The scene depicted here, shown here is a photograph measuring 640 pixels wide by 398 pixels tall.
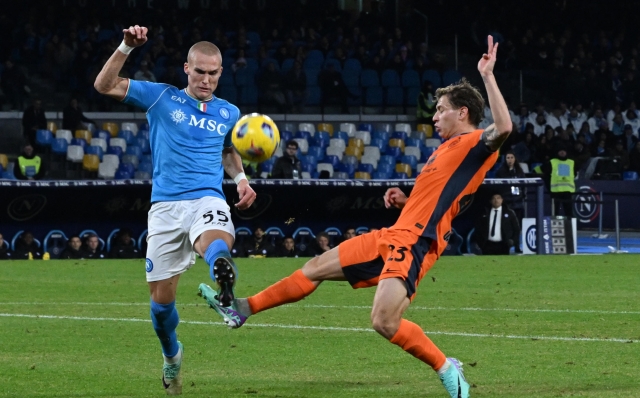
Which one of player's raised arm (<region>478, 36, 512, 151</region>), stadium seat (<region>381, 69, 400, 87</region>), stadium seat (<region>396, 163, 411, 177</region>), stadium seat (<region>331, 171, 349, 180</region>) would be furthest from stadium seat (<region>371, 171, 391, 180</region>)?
player's raised arm (<region>478, 36, 512, 151</region>)

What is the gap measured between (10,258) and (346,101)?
11588 millimetres

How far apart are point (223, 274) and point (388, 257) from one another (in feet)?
3.10

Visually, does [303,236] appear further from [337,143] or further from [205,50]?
[205,50]

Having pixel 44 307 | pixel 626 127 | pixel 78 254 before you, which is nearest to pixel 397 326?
pixel 44 307

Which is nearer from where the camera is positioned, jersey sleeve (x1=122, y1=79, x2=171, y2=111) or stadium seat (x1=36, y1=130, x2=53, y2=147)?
jersey sleeve (x1=122, y1=79, x2=171, y2=111)

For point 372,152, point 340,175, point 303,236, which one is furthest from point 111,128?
point 303,236

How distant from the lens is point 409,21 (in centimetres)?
3250

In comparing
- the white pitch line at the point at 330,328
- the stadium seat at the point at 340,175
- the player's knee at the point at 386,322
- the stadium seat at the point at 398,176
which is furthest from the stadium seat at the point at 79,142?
the player's knee at the point at 386,322

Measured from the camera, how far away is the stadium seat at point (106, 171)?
74.3 ft

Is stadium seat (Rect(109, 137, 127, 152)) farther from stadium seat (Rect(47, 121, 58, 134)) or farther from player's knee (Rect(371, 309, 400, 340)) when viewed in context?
player's knee (Rect(371, 309, 400, 340))

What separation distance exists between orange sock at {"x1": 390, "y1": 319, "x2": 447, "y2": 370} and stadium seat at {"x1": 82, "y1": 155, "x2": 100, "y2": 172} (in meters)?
17.7

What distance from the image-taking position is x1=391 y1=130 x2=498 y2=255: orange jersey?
639cm

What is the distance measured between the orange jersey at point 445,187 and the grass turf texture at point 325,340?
111 cm

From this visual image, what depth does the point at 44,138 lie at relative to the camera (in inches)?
941
